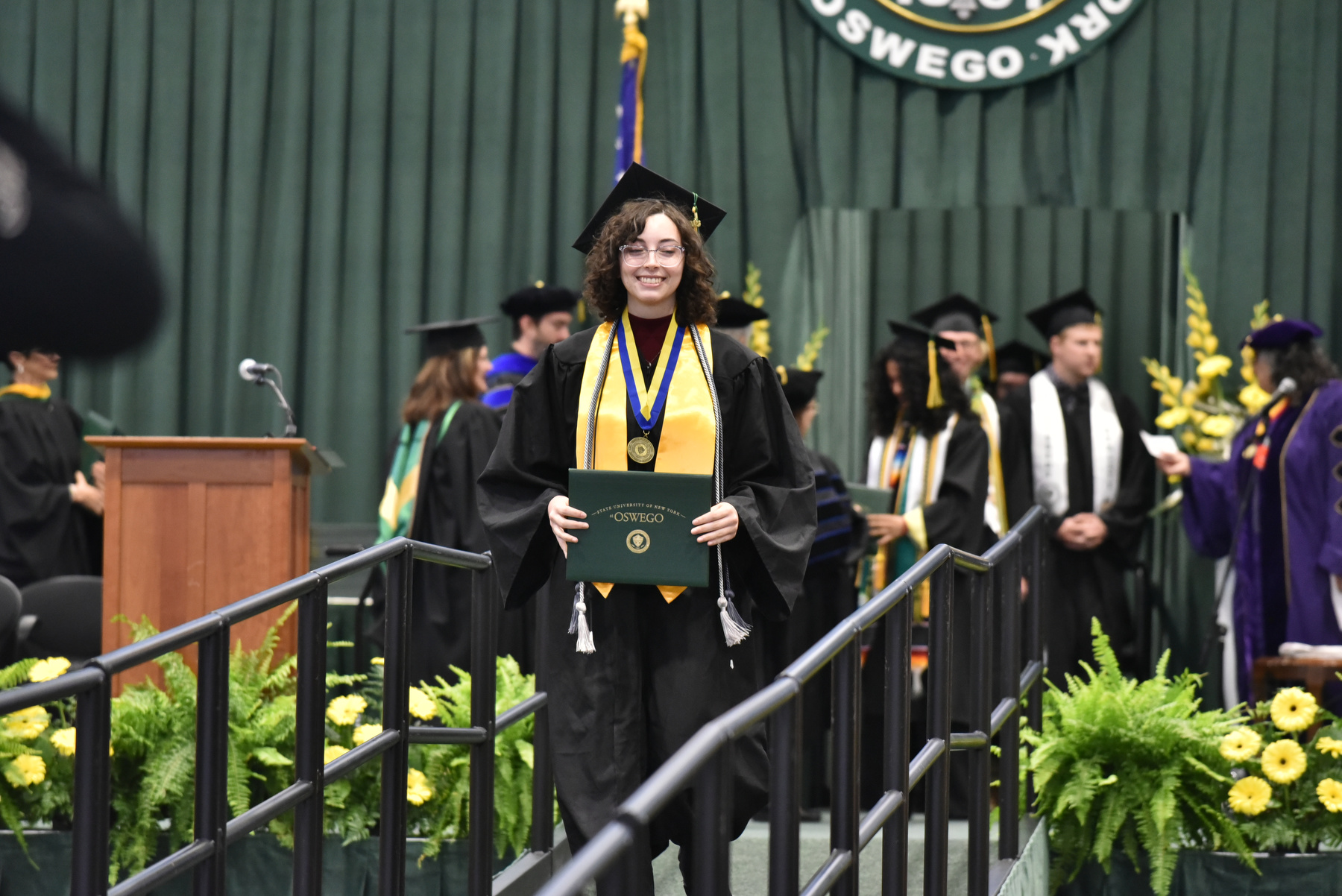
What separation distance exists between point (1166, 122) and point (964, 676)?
3307 mm

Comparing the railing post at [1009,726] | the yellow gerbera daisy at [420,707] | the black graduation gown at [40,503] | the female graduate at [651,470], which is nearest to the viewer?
the female graduate at [651,470]

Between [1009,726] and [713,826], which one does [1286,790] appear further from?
[713,826]

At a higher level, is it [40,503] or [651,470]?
[651,470]

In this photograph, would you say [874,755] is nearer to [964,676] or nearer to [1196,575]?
[964,676]

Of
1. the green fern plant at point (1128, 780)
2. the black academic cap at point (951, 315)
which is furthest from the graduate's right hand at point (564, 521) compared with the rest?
the black academic cap at point (951, 315)

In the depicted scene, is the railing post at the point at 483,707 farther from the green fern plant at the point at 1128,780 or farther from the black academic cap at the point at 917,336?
the black academic cap at the point at 917,336

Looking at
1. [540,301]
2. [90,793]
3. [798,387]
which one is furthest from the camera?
[540,301]

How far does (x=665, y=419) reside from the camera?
10.5 feet

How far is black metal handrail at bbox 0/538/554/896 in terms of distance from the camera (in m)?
2.35

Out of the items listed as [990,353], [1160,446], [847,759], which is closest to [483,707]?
[847,759]

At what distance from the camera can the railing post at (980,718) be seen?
3.66 metres

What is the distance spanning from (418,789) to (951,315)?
3726 mm

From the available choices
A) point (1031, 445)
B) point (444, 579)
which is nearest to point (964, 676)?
point (1031, 445)

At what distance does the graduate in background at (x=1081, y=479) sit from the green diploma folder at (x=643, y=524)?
4.03m
